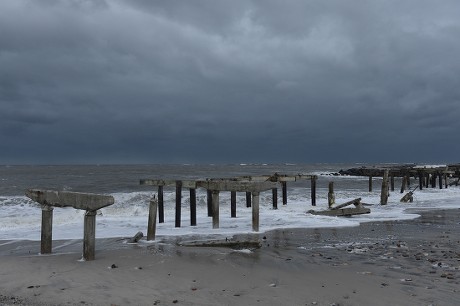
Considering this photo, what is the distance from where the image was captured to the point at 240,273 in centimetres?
772

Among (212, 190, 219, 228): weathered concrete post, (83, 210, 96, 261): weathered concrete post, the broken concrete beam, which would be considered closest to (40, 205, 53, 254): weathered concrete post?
the broken concrete beam

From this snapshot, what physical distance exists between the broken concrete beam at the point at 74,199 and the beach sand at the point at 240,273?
1.12m

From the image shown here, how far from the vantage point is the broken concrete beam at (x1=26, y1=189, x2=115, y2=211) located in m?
8.82

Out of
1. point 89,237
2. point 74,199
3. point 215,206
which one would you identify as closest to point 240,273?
point 89,237

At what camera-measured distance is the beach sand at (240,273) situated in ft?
20.5

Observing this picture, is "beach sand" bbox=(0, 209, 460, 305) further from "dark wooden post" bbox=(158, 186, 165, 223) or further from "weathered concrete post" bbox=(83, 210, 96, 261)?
"dark wooden post" bbox=(158, 186, 165, 223)

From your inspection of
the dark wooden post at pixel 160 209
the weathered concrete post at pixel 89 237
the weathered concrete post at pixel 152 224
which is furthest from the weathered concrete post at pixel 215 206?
the weathered concrete post at pixel 89 237

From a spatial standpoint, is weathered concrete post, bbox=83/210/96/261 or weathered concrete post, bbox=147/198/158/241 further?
weathered concrete post, bbox=147/198/158/241

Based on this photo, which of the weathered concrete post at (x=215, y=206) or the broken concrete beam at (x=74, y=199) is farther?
the weathered concrete post at (x=215, y=206)

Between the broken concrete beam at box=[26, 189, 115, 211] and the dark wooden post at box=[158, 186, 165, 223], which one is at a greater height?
the broken concrete beam at box=[26, 189, 115, 211]

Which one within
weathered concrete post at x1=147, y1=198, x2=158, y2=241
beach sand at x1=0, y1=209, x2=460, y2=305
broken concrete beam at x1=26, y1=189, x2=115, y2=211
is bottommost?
beach sand at x1=0, y1=209, x2=460, y2=305

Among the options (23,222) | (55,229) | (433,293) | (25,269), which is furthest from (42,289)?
(23,222)

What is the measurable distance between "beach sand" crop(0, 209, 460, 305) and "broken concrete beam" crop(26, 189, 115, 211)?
1.12m

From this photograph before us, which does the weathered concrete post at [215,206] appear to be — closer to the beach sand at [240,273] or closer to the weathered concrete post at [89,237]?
the beach sand at [240,273]
